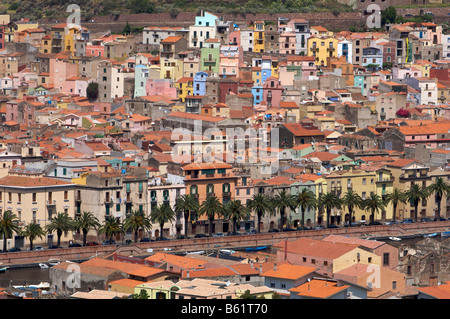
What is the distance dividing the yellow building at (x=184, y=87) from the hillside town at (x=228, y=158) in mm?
91

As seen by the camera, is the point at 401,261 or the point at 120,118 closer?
the point at 401,261

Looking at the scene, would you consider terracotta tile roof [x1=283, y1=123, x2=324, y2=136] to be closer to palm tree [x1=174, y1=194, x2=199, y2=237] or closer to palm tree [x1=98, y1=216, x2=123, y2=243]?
palm tree [x1=174, y1=194, x2=199, y2=237]

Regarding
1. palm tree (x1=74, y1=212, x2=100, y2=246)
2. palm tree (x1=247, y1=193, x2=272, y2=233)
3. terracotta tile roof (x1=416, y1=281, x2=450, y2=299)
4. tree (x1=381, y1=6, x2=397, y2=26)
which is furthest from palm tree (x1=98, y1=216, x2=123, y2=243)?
tree (x1=381, y1=6, x2=397, y2=26)

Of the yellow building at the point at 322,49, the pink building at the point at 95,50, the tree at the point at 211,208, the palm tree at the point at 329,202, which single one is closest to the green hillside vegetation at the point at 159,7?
the yellow building at the point at 322,49

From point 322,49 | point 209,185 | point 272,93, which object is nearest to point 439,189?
point 209,185

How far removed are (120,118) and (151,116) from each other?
9.28ft

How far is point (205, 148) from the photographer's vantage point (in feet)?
236

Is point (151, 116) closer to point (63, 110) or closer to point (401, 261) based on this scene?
point (63, 110)

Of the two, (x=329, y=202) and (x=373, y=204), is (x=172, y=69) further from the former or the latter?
(x=329, y=202)

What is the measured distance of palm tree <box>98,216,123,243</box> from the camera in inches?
2329

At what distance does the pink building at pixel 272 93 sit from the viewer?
278ft

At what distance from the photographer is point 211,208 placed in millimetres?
62625

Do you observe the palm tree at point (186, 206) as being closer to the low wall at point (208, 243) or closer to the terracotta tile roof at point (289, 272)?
the low wall at point (208, 243)

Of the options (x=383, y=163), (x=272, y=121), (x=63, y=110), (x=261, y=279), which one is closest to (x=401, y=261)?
(x=261, y=279)
